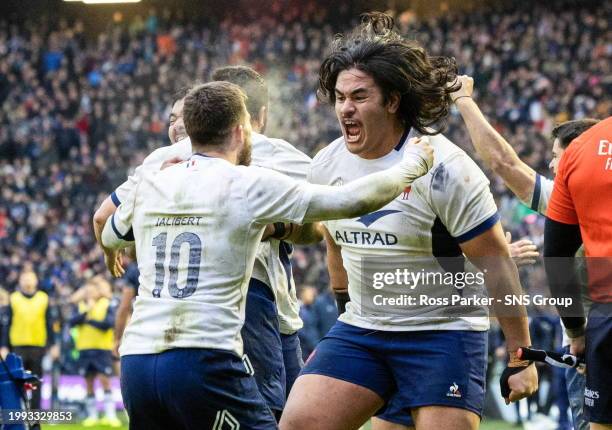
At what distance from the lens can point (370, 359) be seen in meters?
4.69

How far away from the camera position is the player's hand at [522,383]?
4488 mm

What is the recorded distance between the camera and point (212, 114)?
4.18 metres

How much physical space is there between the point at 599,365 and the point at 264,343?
159cm

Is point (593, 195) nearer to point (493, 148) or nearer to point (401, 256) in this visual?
point (401, 256)

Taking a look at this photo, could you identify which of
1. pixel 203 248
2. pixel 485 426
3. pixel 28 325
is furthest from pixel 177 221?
pixel 28 325

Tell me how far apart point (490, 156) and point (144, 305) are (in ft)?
7.53

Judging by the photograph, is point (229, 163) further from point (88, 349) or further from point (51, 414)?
point (88, 349)

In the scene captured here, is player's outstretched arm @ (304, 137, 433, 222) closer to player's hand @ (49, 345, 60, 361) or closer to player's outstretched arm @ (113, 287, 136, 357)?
player's outstretched arm @ (113, 287, 136, 357)

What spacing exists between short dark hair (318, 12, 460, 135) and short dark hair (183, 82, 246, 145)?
799 mm

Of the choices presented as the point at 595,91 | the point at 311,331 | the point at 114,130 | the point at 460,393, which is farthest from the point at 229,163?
the point at 114,130

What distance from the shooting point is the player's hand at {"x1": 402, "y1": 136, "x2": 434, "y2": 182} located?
4254mm

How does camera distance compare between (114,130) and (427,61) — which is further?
(114,130)

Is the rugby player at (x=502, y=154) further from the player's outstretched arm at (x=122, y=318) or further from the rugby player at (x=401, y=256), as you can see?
Result: the player's outstretched arm at (x=122, y=318)

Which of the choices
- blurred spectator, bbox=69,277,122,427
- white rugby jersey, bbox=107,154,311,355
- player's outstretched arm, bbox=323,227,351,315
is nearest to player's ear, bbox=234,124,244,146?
white rugby jersey, bbox=107,154,311,355
